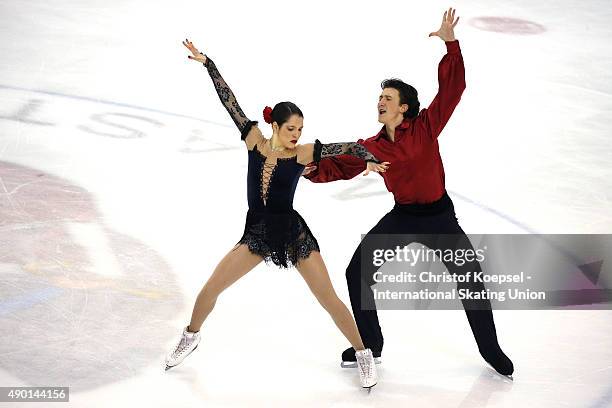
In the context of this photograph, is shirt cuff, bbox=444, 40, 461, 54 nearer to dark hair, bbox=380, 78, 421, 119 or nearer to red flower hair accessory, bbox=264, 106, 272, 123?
dark hair, bbox=380, 78, 421, 119

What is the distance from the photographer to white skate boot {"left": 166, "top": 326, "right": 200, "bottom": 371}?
5.84 m

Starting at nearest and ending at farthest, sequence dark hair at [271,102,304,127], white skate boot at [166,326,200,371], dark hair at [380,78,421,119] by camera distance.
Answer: dark hair at [271,102,304,127] < dark hair at [380,78,421,119] < white skate boot at [166,326,200,371]

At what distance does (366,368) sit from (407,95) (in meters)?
1.48

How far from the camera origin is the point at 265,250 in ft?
18.5

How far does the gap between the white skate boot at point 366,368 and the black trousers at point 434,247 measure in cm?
28

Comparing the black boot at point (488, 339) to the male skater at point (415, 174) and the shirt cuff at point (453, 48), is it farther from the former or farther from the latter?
the shirt cuff at point (453, 48)

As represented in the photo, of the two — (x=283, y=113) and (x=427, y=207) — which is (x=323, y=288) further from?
(x=283, y=113)

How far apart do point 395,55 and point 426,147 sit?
6.27m

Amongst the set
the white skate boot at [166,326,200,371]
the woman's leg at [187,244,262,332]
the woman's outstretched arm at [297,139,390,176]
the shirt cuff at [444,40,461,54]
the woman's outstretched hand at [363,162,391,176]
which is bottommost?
the white skate boot at [166,326,200,371]

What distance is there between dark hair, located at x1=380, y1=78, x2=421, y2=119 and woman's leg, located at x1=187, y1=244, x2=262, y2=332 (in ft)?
3.71

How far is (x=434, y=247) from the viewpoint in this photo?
583 centimetres

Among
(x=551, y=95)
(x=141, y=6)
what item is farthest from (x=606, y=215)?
(x=141, y=6)

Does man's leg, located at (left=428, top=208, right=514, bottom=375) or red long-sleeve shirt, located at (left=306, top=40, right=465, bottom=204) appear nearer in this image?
red long-sleeve shirt, located at (left=306, top=40, right=465, bottom=204)

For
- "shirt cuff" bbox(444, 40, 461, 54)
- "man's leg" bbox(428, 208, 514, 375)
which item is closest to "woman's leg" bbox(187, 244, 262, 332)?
"man's leg" bbox(428, 208, 514, 375)
